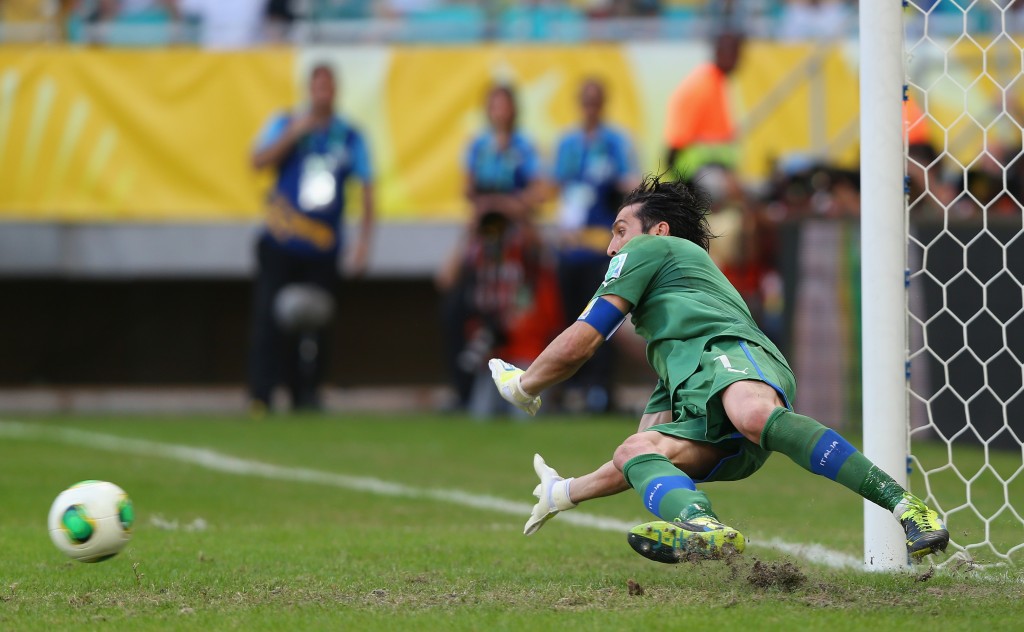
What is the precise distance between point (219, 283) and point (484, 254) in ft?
18.6

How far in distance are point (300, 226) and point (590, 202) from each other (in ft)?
7.97

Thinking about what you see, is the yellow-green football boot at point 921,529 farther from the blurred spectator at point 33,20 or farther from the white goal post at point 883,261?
the blurred spectator at point 33,20

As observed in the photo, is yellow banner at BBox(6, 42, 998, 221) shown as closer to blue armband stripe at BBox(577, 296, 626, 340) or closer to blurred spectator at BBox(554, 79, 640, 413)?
blurred spectator at BBox(554, 79, 640, 413)

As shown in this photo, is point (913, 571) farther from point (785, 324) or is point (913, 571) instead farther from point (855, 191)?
point (855, 191)

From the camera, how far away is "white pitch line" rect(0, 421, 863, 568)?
5.99 m

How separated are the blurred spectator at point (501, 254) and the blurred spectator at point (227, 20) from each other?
4287mm

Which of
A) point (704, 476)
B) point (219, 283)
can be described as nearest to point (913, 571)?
point (704, 476)

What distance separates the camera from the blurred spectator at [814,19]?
15781 millimetres

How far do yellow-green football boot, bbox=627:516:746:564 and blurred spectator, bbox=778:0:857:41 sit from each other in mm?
11849

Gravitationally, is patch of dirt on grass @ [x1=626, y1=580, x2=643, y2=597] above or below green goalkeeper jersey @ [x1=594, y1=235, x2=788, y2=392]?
below

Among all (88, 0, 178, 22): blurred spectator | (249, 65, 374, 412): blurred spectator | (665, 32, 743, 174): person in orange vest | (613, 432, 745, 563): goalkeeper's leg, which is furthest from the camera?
(88, 0, 178, 22): blurred spectator

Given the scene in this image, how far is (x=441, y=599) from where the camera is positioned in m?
4.57

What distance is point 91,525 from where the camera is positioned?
201 inches

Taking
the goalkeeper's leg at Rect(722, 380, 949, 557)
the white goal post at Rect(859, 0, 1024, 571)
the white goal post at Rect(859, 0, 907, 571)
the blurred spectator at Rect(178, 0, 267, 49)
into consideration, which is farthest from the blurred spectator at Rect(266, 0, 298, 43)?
the goalkeeper's leg at Rect(722, 380, 949, 557)
